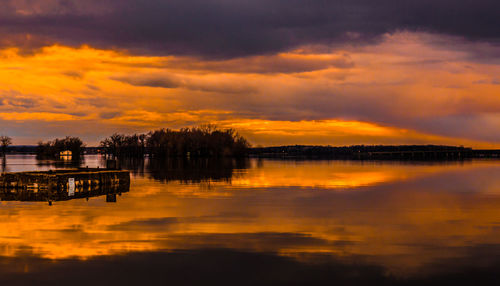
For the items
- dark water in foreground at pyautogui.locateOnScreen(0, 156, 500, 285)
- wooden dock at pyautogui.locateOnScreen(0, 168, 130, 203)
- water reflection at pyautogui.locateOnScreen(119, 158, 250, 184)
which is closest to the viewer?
dark water in foreground at pyautogui.locateOnScreen(0, 156, 500, 285)

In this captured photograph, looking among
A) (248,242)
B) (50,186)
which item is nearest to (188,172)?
(50,186)

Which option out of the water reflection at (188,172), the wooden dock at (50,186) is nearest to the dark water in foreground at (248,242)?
the wooden dock at (50,186)

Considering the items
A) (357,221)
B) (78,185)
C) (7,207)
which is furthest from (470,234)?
(78,185)

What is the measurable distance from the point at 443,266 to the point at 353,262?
3128mm

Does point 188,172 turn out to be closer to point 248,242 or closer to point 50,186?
point 50,186

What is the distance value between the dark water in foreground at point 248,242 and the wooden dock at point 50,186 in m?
3.34

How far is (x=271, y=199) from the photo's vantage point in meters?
44.1

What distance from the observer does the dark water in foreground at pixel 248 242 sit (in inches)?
706

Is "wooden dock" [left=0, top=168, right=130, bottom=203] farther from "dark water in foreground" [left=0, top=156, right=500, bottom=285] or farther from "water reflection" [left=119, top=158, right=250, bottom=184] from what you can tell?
"water reflection" [left=119, top=158, right=250, bottom=184]

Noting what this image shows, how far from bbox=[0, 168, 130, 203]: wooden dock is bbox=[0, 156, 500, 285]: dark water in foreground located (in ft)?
11.0

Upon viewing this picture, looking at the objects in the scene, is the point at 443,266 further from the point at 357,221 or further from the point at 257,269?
the point at 357,221

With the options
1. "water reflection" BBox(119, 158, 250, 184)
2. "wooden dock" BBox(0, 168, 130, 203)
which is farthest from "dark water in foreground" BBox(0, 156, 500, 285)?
"water reflection" BBox(119, 158, 250, 184)

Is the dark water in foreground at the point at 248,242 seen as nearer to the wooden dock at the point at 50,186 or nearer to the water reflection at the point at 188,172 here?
the wooden dock at the point at 50,186

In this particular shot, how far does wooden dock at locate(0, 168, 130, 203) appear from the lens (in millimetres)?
43500
